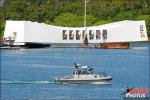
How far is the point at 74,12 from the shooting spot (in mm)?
86438

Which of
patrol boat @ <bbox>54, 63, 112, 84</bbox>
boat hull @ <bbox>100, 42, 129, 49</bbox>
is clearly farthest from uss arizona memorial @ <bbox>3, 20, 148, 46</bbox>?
patrol boat @ <bbox>54, 63, 112, 84</bbox>

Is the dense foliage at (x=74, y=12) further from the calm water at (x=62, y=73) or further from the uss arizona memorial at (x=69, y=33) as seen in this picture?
the calm water at (x=62, y=73)

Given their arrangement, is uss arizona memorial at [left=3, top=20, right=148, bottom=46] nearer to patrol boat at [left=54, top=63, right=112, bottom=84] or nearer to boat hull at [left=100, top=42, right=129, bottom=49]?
boat hull at [left=100, top=42, right=129, bottom=49]

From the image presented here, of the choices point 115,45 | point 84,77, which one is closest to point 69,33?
point 115,45

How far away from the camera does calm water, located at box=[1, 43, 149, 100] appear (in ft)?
111

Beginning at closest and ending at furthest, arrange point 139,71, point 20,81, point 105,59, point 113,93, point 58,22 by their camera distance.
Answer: point 113,93 < point 20,81 < point 139,71 < point 105,59 < point 58,22

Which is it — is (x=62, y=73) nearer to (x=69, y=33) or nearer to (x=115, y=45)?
(x=115, y=45)

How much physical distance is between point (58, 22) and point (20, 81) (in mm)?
45989

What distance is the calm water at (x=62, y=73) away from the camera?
33.9 meters

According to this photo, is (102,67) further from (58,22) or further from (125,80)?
(58,22)

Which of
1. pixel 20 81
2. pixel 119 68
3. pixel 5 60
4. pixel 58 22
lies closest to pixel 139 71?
pixel 119 68

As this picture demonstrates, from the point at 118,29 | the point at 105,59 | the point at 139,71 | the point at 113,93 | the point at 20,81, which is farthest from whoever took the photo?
the point at 118,29

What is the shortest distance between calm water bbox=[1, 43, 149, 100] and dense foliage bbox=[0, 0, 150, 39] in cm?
1915

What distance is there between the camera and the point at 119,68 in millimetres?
46000
